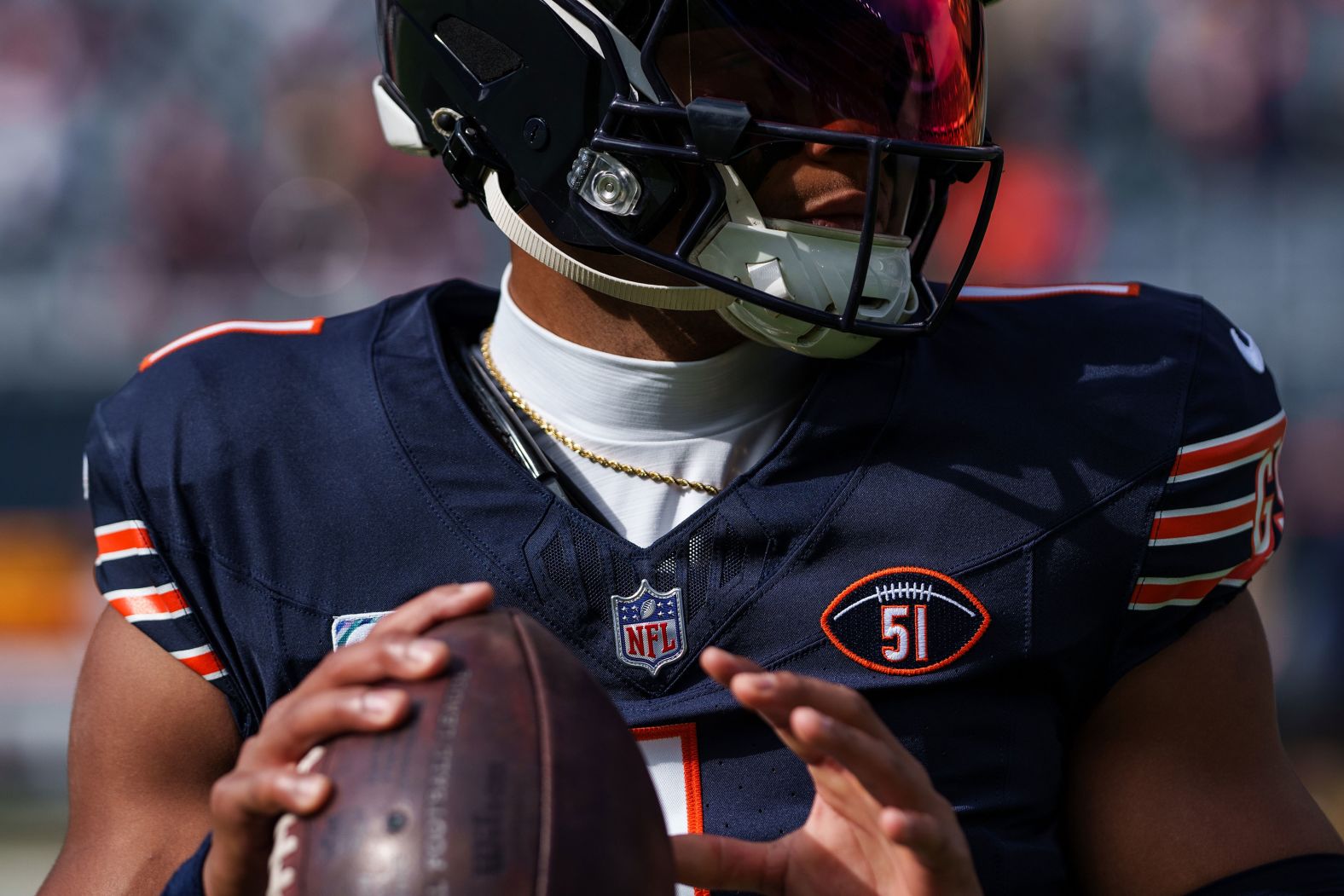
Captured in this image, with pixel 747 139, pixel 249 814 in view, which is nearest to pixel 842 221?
pixel 747 139

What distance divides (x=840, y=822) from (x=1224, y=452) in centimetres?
57

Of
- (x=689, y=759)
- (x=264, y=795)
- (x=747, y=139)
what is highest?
(x=747, y=139)

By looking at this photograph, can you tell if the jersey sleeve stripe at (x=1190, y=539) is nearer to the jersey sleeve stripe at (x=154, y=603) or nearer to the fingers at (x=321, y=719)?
the fingers at (x=321, y=719)

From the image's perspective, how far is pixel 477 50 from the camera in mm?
1402

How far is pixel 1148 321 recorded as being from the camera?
4.89ft

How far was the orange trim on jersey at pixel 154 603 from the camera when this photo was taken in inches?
52.3

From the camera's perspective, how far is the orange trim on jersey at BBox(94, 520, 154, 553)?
1.34 metres

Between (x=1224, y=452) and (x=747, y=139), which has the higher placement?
(x=747, y=139)

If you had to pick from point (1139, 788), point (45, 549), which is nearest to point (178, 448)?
point (1139, 788)

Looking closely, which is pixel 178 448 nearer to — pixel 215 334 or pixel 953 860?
pixel 215 334

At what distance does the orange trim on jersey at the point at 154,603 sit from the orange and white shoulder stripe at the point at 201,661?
36 mm

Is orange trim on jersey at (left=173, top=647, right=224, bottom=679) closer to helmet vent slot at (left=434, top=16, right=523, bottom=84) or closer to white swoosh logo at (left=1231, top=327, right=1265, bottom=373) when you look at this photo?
helmet vent slot at (left=434, top=16, right=523, bottom=84)

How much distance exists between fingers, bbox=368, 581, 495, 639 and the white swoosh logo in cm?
87

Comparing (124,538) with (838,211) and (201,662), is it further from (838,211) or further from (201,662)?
(838,211)
